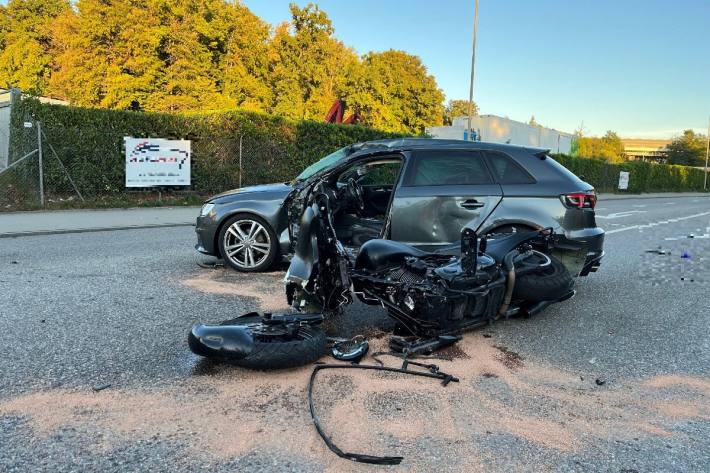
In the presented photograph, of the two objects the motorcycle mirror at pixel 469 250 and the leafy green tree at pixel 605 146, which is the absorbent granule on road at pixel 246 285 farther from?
the leafy green tree at pixel 605 146

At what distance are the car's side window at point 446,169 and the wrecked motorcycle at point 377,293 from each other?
1290 millimetres

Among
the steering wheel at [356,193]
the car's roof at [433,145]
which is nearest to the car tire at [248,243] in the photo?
the steering wheel at [356,193]

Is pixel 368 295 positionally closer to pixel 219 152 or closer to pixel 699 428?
pixel 699 428

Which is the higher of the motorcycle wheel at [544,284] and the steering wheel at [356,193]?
the steering wheel at [356,193]

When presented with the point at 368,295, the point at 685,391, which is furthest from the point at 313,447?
the point at 685,391

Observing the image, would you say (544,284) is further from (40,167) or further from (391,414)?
(40,167)

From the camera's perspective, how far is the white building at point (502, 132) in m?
36.5

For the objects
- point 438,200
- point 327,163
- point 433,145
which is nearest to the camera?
point 438,200

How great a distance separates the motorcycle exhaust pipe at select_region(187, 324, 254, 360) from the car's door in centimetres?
243

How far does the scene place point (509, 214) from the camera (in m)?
5.70

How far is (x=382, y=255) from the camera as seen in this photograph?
4328 mm

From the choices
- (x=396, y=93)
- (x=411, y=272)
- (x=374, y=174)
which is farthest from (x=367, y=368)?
(x=396, y=93)

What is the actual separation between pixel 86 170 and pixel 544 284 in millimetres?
13543

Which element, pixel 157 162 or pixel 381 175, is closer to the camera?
pixel 381 175
